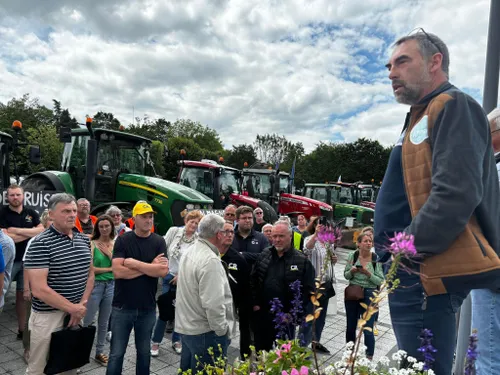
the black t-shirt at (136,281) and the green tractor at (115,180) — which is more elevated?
the green tractor at (115,180)

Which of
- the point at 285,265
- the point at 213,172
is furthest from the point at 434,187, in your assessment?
the point at 213,172

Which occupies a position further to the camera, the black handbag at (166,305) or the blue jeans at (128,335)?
the black handbag at (166,305)

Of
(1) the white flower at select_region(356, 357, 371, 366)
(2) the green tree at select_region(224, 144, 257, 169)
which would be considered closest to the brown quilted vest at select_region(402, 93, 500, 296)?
(1) the white flower at select_region(356, 357, 371, 366)

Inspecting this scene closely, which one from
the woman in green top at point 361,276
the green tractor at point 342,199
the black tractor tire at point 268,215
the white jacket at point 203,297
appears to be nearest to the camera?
the white jacket at point 203,297

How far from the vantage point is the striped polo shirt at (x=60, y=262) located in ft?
9.74

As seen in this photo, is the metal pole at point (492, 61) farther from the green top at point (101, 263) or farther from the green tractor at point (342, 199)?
the green tractor at point (342, 199)

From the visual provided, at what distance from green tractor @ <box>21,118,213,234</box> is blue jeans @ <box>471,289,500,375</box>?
7124mm

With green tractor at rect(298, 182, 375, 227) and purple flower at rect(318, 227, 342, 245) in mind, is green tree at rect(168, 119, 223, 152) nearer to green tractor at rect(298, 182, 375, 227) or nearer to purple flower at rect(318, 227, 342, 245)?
green tractor at rect(298, 182, 375, 227)

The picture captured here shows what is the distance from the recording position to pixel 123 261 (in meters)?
3.56

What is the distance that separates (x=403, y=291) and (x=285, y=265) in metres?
2.58

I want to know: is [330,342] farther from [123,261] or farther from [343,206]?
[343,206]

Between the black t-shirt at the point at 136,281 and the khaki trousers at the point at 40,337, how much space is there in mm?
620

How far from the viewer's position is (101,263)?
4.43 metres

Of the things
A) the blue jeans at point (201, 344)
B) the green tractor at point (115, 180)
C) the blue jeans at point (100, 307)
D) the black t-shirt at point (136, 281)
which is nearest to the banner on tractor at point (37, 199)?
the green tractor at point (115, 180)
